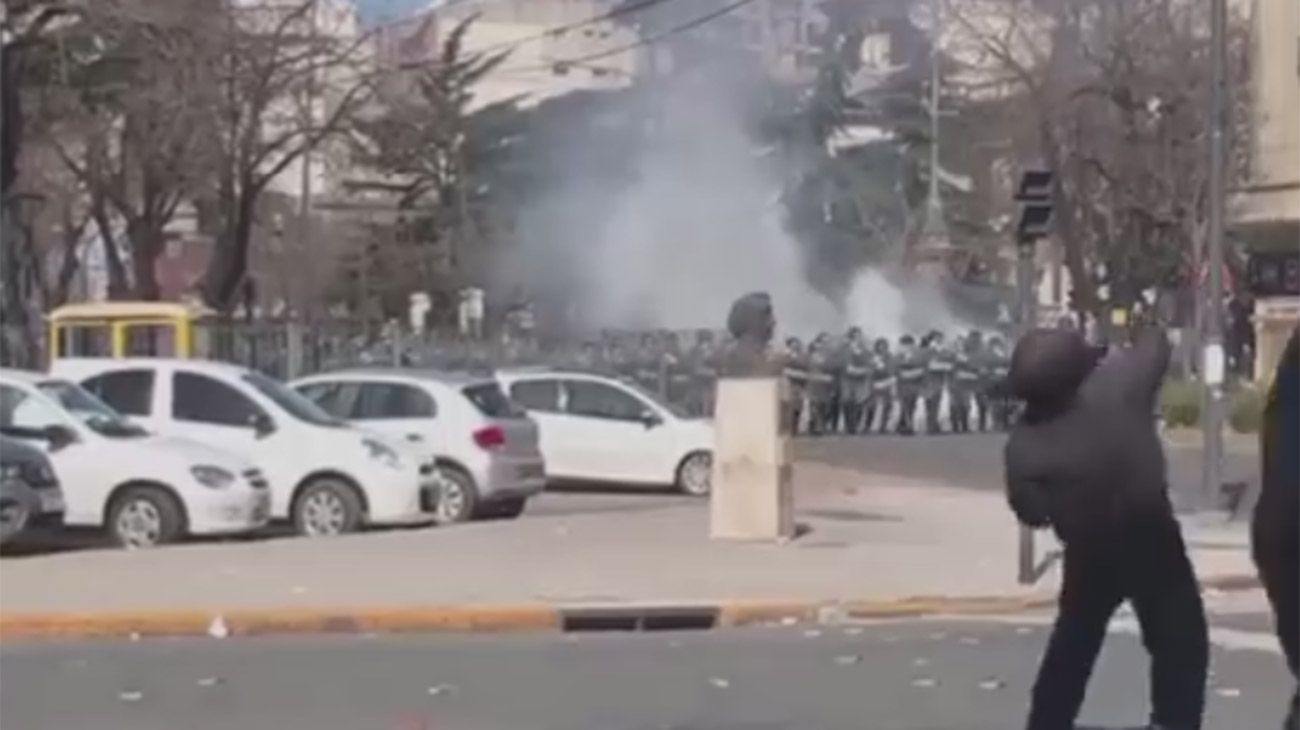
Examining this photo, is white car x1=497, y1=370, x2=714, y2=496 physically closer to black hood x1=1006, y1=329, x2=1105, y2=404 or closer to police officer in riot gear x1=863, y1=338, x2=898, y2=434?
police officer in riot gear x1=863, y1=338, x2=898, y2=434

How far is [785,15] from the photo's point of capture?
9388 centimetres

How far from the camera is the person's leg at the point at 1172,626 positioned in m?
10.7

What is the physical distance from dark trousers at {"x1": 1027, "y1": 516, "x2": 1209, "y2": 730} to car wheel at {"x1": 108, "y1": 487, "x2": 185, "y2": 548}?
1473cm

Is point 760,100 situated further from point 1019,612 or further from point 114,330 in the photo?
point 1019,612

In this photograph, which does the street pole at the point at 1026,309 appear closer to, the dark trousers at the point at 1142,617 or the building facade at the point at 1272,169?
the dark trousers at the point at 1142,617

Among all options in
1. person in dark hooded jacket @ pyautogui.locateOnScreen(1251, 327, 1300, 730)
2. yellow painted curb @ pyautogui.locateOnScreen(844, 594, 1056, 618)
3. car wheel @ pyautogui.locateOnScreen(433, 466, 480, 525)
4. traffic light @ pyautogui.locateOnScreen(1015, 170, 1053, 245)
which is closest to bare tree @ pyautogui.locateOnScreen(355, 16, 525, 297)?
car wheel @ pyautogui.locateOnScreen(433, 466, 480, 525)

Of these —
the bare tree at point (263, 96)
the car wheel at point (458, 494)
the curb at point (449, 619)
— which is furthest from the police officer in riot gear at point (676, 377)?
the curb at point (449, 619)

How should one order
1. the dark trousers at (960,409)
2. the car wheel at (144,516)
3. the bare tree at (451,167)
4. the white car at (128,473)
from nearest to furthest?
the white car at (128,473) < the car wheel at (144,516) < the dark trousers at (960,409) < the bare tree at (451,167)

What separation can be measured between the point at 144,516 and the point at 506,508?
5162 mm

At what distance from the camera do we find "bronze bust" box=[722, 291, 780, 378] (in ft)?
81.6

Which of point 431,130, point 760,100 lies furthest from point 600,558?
point 760,100

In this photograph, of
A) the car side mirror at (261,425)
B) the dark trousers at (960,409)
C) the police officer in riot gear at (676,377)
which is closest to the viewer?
the car side mirror at (261,425)

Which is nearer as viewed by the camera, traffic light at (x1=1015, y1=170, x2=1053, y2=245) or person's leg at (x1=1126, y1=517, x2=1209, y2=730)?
person's leg at (x1=1126, y1=517, x2=1209, y2=730)

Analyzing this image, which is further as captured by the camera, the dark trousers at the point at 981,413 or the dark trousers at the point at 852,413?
the dark trousers at the point at 981,413
